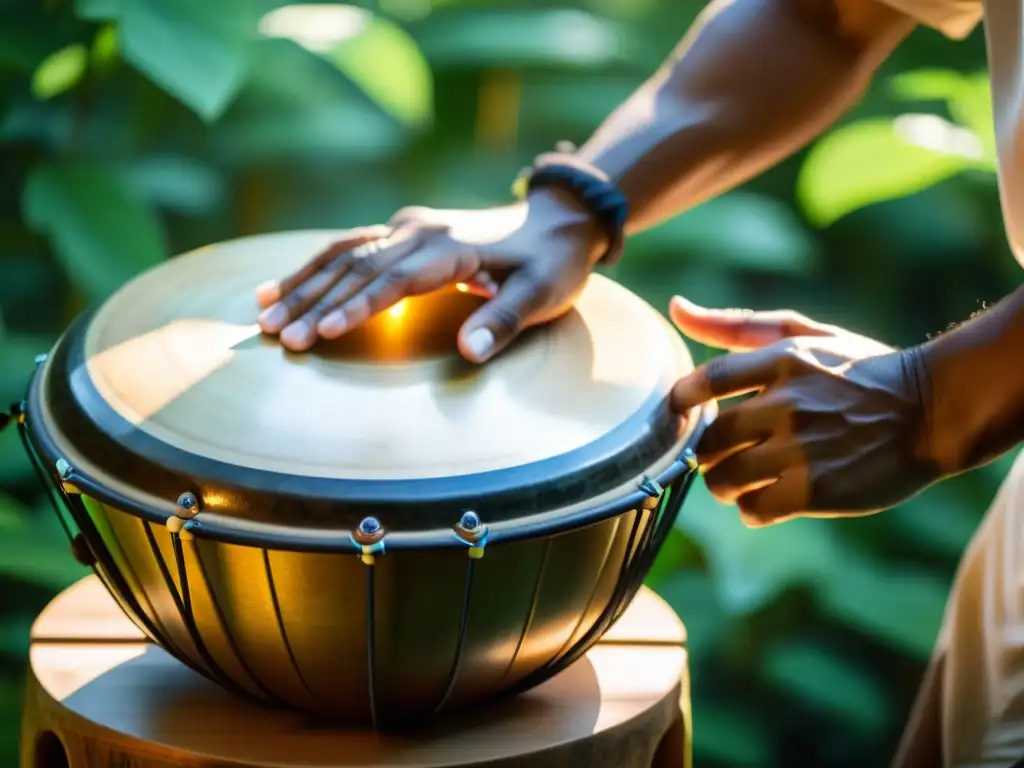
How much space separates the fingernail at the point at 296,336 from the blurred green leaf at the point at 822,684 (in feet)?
3.63

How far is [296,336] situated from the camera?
2.69 ft

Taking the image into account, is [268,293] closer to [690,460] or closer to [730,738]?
[690,460]

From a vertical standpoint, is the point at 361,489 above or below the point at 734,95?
below

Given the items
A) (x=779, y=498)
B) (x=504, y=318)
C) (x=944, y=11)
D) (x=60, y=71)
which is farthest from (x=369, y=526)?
(x=60, y=71)

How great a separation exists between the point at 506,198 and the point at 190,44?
0.55 metres

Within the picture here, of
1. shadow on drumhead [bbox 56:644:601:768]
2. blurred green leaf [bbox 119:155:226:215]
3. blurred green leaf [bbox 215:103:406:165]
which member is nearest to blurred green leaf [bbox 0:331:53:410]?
blurred green leaf [bbox 119:155:226:215]

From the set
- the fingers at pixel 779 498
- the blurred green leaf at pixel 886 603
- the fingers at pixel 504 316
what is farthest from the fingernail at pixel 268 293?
the blurred green leaf at pixel 886 603

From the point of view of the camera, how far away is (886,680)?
184 cm

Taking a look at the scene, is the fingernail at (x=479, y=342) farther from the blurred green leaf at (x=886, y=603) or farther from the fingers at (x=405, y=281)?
the blurred green leaf at (x=886, y=603)

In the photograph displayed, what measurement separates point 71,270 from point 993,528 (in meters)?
1.06

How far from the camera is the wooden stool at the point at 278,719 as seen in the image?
2.79ft

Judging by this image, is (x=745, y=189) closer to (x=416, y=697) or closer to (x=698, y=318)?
(x=698, y=318)

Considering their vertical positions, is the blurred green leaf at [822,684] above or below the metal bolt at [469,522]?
below

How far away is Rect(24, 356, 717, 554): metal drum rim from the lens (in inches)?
27.9
